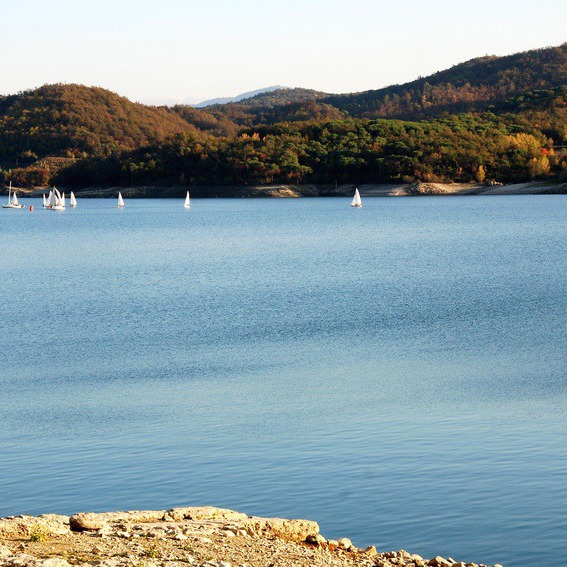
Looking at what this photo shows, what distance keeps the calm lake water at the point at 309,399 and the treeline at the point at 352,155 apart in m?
93.2

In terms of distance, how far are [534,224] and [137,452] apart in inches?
2509

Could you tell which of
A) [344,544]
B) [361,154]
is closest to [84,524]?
[344,544]

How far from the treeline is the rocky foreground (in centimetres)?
12643

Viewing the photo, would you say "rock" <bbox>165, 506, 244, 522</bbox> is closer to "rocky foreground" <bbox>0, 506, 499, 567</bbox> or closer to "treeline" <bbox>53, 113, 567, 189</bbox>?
"rocky foreground" <bbox>0, 506, 499, 567</bbox>

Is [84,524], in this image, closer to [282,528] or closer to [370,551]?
[282,528]

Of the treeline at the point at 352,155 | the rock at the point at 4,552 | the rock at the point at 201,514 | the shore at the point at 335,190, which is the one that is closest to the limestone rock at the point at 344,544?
the rock at the point at 201,514

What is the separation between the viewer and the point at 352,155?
Answer: 138 metres

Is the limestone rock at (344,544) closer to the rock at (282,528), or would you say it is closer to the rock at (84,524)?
the rock at (282,528)

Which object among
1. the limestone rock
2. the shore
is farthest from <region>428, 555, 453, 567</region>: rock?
the shore

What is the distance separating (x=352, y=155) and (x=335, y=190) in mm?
5508

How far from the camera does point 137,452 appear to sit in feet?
42.2

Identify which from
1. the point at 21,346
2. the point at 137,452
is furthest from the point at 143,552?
the point at 21,346

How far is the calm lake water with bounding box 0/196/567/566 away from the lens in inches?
414

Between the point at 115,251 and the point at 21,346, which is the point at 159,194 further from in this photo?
the point at 21,346
